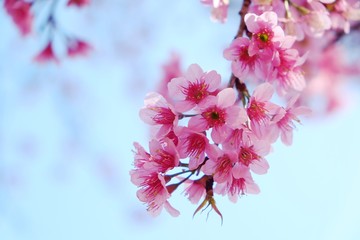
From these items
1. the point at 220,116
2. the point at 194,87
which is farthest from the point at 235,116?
the point at 194,87

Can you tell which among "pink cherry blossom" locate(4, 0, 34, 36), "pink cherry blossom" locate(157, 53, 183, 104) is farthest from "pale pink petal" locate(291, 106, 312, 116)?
"pink cherry blossom" locate(4, 0, 34, 36)

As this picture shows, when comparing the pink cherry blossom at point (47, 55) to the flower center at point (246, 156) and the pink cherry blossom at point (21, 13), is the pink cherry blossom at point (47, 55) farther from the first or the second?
the flower center at point (246, 156)

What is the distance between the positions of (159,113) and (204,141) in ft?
0.46

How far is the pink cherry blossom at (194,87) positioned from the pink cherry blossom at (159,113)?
0.09ft

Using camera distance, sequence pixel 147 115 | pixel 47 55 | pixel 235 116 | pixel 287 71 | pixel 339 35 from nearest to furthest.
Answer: pixel 235 116
pixel 147 115
pixel 287 71
pixel 47 55
pixel 339 35

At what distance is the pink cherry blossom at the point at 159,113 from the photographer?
121 cm

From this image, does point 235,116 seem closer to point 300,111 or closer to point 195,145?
point 195,145

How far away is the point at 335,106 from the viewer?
176 inches

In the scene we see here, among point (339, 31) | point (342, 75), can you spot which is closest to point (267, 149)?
point (339, 31)

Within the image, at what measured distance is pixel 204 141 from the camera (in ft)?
3.81

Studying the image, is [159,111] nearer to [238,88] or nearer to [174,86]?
[174,86]

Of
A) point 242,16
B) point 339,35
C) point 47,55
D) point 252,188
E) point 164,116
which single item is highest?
point 47,55

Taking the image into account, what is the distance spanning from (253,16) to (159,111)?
32 centimetres

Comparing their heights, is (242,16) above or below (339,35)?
below
